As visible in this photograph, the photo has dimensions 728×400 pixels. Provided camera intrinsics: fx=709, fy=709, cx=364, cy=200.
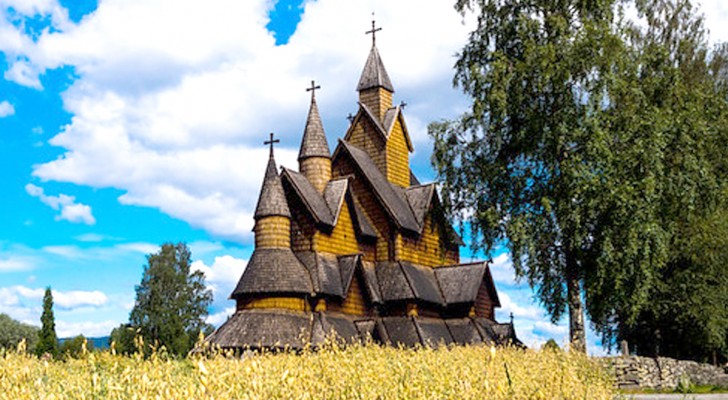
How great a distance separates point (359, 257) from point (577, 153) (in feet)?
36.3

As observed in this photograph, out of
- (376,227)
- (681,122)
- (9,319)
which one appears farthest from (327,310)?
(9,319)

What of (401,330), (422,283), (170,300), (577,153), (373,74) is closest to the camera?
(577,153)

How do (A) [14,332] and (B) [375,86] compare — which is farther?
(A) [14,332]

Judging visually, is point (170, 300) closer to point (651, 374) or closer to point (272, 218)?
point (272, 218)

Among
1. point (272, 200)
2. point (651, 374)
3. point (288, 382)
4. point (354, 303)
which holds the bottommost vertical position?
point (288, 382)

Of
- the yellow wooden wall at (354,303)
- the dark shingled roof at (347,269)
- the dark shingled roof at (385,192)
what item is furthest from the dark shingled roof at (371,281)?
the dark shingled roof at (385,192)

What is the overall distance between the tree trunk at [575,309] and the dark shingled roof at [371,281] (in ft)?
30.7

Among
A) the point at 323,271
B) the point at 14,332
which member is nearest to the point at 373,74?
the point at 323,271

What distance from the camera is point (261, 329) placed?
92.1 feet

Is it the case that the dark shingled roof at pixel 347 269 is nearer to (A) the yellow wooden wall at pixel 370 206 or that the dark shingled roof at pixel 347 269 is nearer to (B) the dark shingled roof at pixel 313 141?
(A) the yellow wooden wall at pixel 370 206

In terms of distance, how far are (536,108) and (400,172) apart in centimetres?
1352

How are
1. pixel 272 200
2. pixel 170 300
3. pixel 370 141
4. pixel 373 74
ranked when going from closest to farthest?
pixel 272 200 < pixel 370 141 < pixel 373 74 < pixel 170 300

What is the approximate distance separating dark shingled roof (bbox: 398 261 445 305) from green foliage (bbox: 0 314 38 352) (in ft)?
174

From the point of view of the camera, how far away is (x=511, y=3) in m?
29.4
